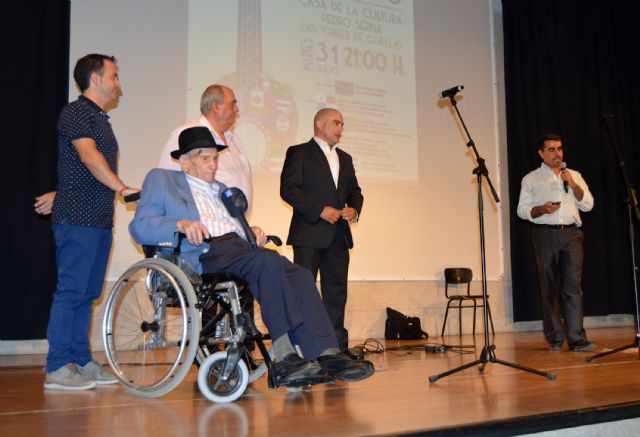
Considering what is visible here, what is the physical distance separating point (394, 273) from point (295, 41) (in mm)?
2201

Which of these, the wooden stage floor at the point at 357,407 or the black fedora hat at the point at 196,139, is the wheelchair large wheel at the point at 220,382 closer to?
the wooden stage floor at the point at 357,407

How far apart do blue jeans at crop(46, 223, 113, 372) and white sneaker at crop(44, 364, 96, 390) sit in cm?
3

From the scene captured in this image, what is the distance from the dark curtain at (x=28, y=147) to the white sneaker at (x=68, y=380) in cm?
169

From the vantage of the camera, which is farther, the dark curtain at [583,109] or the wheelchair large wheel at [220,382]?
the dark curtain at [583,109]

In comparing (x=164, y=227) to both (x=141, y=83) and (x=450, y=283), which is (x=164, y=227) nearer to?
(x=141, y=83)

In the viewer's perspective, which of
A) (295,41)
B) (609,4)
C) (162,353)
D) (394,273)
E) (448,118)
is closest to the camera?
(162,353)

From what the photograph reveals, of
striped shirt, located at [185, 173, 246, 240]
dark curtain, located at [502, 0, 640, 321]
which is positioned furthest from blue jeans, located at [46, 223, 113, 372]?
dark curtain, located at [502, 0, 640, 321]

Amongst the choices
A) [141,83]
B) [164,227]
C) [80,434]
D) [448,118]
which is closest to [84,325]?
[164,227]

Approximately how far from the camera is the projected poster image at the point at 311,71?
5094mm

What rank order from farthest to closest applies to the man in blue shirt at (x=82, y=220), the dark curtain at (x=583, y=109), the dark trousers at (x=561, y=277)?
the dark curtain at (x=583, y=109) < the dark trousers at (x=561, y=277) < the man in blue shirt at (x=82, y=220)

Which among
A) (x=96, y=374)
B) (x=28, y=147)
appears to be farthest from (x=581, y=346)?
(x=28, y=147)

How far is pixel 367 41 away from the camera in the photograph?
5762mm

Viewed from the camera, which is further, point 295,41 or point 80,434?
point 295,41

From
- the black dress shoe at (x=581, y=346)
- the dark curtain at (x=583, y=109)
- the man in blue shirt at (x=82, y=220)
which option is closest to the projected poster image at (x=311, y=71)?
the dark curtain at (x=583, y=109)
